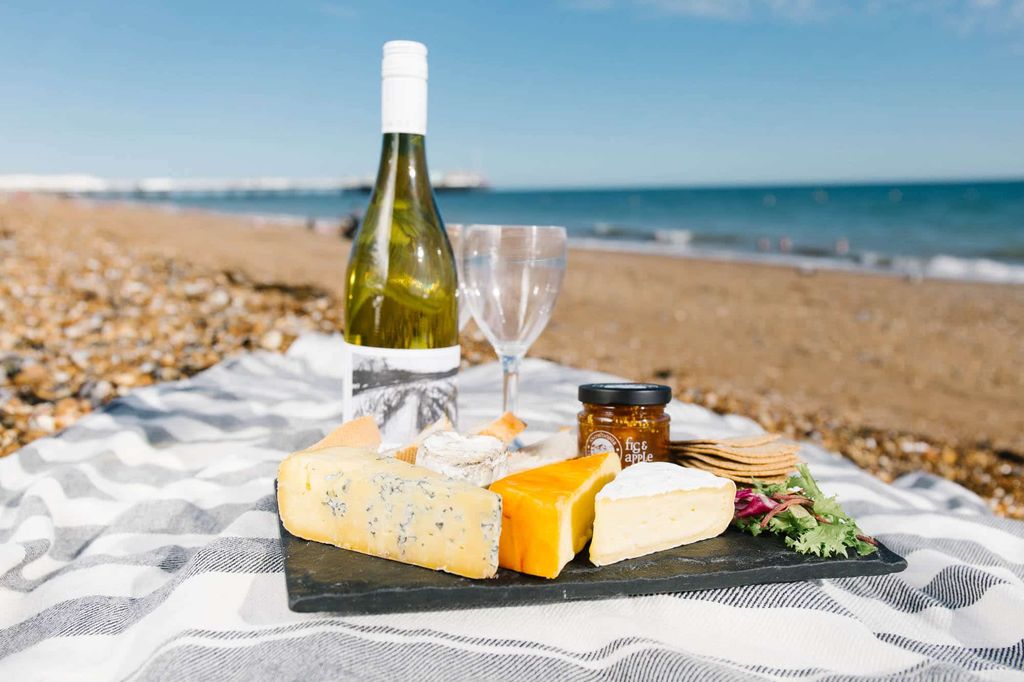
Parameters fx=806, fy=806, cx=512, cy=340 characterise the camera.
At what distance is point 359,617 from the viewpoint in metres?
1.29

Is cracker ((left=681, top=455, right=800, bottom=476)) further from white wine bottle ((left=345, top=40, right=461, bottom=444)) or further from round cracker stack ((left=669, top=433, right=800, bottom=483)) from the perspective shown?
white wine bottle ((left=345, top=40, right=461, bottom=444))

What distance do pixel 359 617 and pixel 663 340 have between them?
22.6ft

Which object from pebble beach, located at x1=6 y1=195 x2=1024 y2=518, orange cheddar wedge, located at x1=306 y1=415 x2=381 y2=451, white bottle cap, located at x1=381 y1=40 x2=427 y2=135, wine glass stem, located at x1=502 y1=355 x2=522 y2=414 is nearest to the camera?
orange cheddar wedge, located at x1=306 y1=415 x2=381 y2=451

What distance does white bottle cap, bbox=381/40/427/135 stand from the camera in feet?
6.19

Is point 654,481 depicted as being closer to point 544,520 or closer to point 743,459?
point 544,520

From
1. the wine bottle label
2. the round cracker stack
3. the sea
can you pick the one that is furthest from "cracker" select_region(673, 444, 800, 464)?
the sea

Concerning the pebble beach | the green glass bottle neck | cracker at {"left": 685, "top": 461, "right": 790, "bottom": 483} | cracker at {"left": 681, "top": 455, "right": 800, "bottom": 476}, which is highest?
the green glass bottle neck

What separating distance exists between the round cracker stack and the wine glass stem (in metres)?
0.50

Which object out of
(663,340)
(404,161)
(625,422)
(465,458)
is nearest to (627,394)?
(625,422)

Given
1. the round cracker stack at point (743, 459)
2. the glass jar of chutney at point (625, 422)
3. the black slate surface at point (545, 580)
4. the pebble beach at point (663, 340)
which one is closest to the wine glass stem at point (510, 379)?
the glass jar of chutney at point (625, 422)

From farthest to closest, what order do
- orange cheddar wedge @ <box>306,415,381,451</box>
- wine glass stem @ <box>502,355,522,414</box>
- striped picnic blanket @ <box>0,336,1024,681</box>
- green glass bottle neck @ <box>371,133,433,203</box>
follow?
green glass bottle neck @ <box>371,133,433,203</box> → wine glass stem @ <box>502,355,522,414</box> → orange cheddar wedge @ <box>306,415,381,451</box> → striped picnic blanket @ <box>0,336,1024,681</box>

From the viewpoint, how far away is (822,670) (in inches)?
49.8

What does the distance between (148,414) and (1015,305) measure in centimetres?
1291

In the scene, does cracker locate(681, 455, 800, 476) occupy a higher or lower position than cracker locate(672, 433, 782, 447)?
lower
